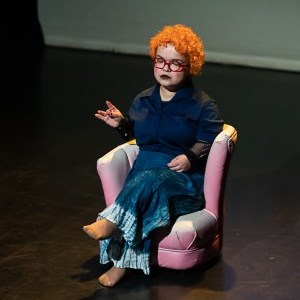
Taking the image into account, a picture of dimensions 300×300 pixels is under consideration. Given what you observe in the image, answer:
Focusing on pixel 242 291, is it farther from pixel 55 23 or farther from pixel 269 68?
pixel 55 23

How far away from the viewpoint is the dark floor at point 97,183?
343cm

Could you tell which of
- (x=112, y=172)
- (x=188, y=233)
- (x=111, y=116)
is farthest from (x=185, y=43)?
(x=188, y=233)

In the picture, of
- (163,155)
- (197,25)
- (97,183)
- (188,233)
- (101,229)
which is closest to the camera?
(101,229)

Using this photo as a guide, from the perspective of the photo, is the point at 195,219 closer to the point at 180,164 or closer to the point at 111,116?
the point at 180,164

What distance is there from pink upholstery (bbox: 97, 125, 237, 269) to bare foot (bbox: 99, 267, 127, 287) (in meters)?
0.15

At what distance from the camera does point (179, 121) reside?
3455 mm

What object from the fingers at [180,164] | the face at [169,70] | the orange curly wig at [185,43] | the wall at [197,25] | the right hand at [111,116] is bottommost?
the wall at [197,25]

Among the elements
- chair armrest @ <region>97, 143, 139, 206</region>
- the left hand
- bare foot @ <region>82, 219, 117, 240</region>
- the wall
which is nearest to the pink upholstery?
chair armrest @ <region>97, 143, 139, 206</region>

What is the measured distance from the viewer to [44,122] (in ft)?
19.2

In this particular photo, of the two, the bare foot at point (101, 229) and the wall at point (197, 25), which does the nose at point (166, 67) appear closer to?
Result: the bare foot at point (101, 229)

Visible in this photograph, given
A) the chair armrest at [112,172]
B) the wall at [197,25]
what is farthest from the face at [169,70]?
the wall at [197,25]

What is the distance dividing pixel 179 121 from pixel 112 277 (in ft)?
2.28

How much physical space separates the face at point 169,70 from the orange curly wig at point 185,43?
0.02 meters

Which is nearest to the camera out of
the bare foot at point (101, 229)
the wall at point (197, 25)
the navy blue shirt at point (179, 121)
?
the bare foot at point (101, 229)
